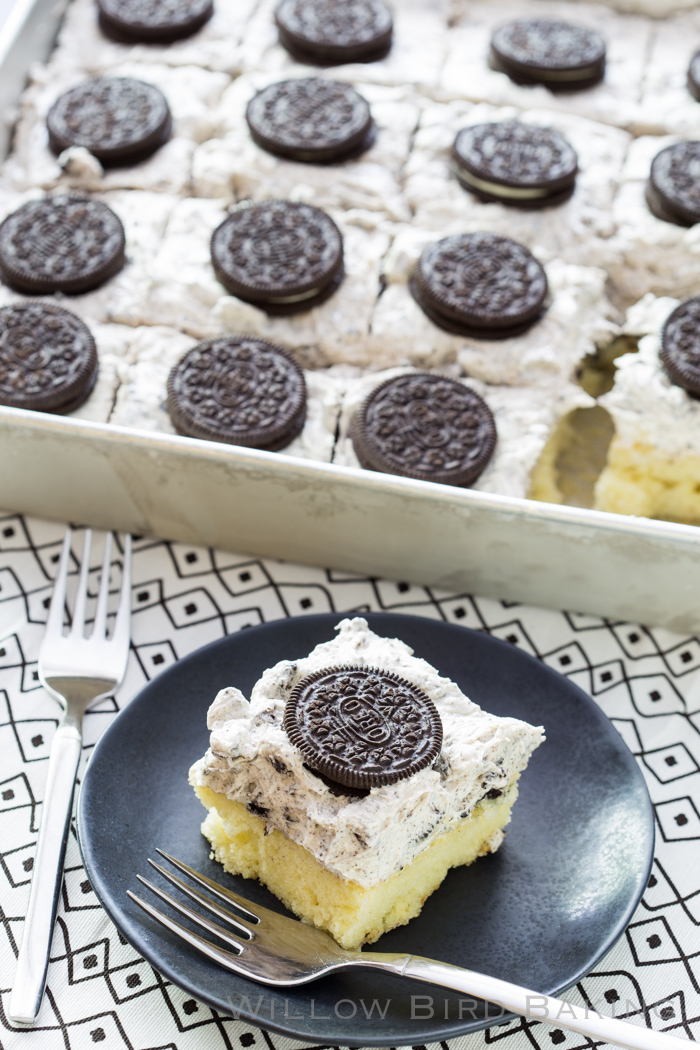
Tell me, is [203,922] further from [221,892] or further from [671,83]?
[671,83]

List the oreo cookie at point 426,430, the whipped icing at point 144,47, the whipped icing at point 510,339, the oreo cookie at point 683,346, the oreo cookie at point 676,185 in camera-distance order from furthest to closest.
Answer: the whipped icing at point 144,47, the oreo cookie at point 676,185, the whipped icing at point 510,339, the oreo cookie at point 683,346, the oreo cookie at point 426,430

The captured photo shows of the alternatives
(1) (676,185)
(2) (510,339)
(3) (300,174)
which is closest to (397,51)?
(3) (300,174)

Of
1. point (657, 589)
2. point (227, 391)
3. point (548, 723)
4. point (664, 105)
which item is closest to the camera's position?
point (548, 723)

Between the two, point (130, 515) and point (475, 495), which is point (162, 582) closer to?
point (130, 515)

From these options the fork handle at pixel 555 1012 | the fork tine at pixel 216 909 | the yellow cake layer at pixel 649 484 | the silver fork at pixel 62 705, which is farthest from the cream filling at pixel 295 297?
the fork handle at pixel 555 1012

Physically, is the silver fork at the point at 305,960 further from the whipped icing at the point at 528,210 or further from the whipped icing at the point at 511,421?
the whipped icing at the point at 528,210

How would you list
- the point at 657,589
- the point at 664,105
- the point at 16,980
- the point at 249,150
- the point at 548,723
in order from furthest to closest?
the point at 664,105 → the point at 249,150 → the point at 657,589 → the point at 548,723 → the point at 16,980

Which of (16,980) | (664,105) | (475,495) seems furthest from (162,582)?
(664,105)
